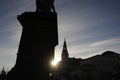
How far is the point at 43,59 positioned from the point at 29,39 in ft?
3.44

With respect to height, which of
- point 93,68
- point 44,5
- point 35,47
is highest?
point 93,68

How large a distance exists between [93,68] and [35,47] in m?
46.8

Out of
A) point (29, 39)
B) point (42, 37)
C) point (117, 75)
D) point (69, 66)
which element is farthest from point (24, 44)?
point (69, 66)

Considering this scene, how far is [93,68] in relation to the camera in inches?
1939

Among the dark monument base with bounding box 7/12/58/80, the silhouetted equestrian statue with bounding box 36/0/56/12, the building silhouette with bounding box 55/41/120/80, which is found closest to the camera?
the dark monument base with bounding box 7/12/58/80

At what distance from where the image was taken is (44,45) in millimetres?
5547

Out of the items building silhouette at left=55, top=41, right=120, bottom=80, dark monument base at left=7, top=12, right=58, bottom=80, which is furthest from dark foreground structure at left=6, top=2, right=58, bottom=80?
building silhouette at left=55, top=41, right=120, bottom=80

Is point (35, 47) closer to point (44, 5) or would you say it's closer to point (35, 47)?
point (35, 47)

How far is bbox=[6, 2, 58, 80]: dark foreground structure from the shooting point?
509 cm

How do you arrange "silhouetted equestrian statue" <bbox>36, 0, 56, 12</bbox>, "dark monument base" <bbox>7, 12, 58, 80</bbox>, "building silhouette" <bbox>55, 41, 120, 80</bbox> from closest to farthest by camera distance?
"dark monument base" <bbox>7, 12, 58, 80</bbox>, "silhouetted equestrian statue" <bbox>36, 0, 56, 12</bbox>, "building silhouette" <bbox>55, 41, 120, 80</bbox>

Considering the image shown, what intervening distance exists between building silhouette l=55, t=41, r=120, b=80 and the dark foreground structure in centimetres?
3573

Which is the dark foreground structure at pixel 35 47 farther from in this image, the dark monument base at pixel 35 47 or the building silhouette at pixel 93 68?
the building silhouette at pixel 93 68

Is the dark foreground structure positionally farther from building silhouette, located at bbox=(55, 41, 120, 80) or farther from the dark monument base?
building silhouette, located at bbox=(55, 41, 120, 80)

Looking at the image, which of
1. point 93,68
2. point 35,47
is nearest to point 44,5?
point 35,47
